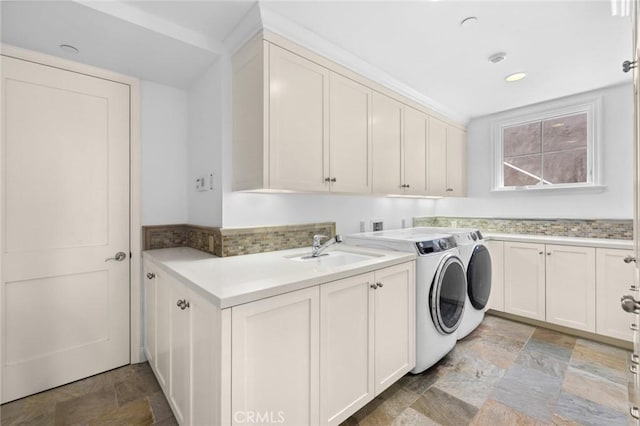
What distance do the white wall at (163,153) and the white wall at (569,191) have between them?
331cm

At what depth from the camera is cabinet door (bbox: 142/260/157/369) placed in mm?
1858

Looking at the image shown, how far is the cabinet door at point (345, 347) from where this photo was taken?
1.35 meters

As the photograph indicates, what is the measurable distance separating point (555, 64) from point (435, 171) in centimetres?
126

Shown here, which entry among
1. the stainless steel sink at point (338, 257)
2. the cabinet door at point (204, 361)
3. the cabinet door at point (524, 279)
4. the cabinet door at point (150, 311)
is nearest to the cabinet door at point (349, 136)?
the stainless steel sink at point (338, 257)

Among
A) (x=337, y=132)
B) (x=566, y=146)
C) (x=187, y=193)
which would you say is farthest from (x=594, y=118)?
(x=187, y=193)

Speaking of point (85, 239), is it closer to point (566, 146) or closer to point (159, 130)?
point (159, 130)

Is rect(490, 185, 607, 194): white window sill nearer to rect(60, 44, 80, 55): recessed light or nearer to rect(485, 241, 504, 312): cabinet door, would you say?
rect(485, 241, 504, 312): cabinet door

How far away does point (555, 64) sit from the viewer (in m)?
2.23

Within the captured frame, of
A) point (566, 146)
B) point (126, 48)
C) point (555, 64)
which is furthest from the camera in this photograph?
point (566, 146)

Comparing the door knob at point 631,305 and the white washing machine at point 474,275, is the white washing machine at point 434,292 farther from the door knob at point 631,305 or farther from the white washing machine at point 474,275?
the door knob at point 631,305

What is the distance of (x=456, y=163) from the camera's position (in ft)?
11.2

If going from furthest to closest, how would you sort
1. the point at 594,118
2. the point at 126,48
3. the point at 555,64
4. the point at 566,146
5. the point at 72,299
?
the point at 566,146 → the point at 594,118 → the point at 555,64 → the point at 72,299 → the point at 126,48

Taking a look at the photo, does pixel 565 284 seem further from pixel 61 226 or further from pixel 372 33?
pixel 61 226

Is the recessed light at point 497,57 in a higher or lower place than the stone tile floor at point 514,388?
higher
